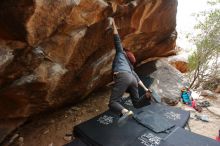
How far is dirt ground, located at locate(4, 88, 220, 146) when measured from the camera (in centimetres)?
592

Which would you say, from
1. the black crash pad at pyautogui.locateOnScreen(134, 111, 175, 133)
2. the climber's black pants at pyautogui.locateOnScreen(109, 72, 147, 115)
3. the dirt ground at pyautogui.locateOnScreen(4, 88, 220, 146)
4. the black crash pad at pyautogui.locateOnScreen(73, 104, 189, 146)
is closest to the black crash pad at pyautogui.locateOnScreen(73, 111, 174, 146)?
the black crash pad at pyautogui.locateOnScreen(73, 104, 189, 146)

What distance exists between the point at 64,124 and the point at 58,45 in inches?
93.4

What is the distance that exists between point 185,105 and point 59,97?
4.21 metres

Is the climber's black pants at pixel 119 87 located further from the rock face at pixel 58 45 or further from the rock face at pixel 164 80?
the rock face at pixel 164 80

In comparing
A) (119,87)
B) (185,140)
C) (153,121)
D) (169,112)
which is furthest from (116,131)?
(169,112)

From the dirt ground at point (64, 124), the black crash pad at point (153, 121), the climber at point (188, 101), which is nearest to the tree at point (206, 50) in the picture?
the climber at point (188, 101)

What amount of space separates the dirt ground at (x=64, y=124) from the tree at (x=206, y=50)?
2.69 m

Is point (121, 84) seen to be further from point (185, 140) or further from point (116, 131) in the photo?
point (185, 140)

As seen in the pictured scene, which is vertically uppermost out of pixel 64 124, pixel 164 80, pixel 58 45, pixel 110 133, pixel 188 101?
pixel 58 45

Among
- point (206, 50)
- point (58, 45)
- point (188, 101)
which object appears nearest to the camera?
point (58, 45)

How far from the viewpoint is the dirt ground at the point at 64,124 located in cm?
592

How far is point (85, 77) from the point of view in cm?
647

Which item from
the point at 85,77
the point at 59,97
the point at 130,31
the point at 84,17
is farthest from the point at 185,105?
the point at 84,17

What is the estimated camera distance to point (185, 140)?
17.1 ft
